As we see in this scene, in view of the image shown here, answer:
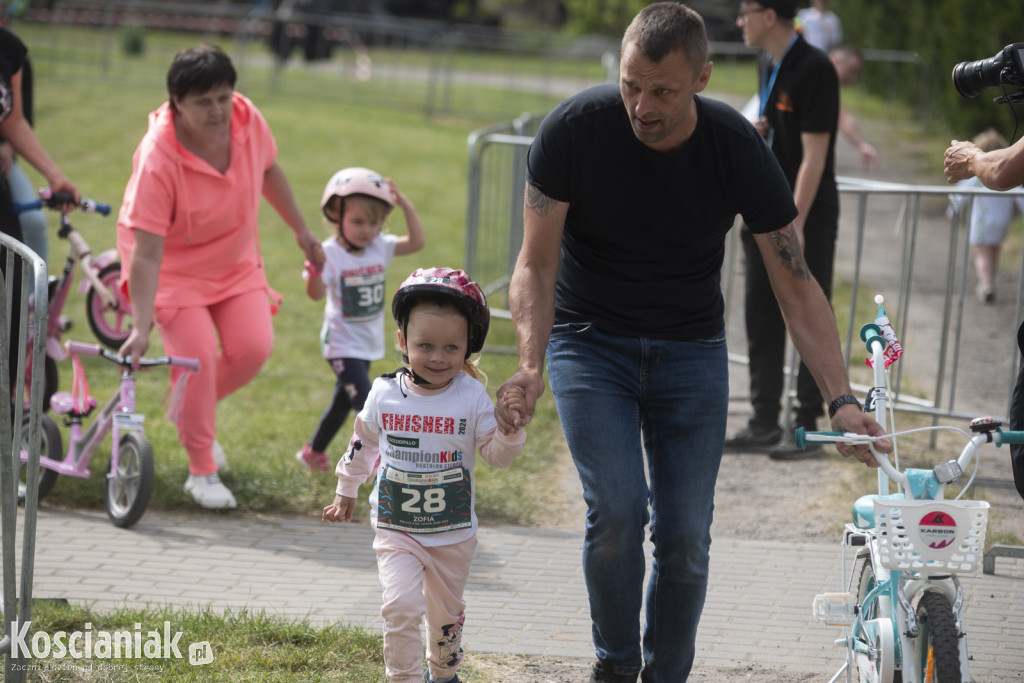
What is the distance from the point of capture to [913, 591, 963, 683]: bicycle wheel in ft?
10.3

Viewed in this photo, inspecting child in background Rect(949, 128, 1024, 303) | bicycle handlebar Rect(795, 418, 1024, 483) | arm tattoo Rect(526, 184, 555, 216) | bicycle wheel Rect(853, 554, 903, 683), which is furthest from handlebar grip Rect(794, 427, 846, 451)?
child in background Rect(949, 128, 1024, 303)

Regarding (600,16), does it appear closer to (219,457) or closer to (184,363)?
(219,457)

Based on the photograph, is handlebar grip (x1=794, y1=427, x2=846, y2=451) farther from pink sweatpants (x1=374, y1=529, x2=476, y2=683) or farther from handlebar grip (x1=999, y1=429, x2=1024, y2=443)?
pink sweatpants (x1=374, y1=529, x2=476, y2=683)

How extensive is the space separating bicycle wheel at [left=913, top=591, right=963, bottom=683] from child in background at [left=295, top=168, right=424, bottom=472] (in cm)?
330

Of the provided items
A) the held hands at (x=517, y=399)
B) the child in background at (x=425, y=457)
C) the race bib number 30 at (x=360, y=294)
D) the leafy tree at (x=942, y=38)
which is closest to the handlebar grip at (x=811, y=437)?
the held hands at (x=517, y=399)

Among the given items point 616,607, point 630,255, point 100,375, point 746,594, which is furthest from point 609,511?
point 100,375

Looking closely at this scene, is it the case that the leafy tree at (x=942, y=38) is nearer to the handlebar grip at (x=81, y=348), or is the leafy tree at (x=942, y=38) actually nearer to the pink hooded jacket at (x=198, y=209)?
the pink hooded jacket at (x=198, y=209)

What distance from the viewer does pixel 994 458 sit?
674 centimetres

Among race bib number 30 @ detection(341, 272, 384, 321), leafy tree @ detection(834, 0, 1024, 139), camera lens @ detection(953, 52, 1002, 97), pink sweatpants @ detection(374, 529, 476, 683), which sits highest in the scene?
leafy tree @ detection(834, 0, 1024, 139)

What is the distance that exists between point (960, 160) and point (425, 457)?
186 centimetres

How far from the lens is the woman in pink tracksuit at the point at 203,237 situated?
213 inches

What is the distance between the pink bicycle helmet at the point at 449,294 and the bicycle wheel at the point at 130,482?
7.32 ft

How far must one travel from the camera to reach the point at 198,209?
559 cm

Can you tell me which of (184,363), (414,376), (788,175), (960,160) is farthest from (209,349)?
(960,160)
